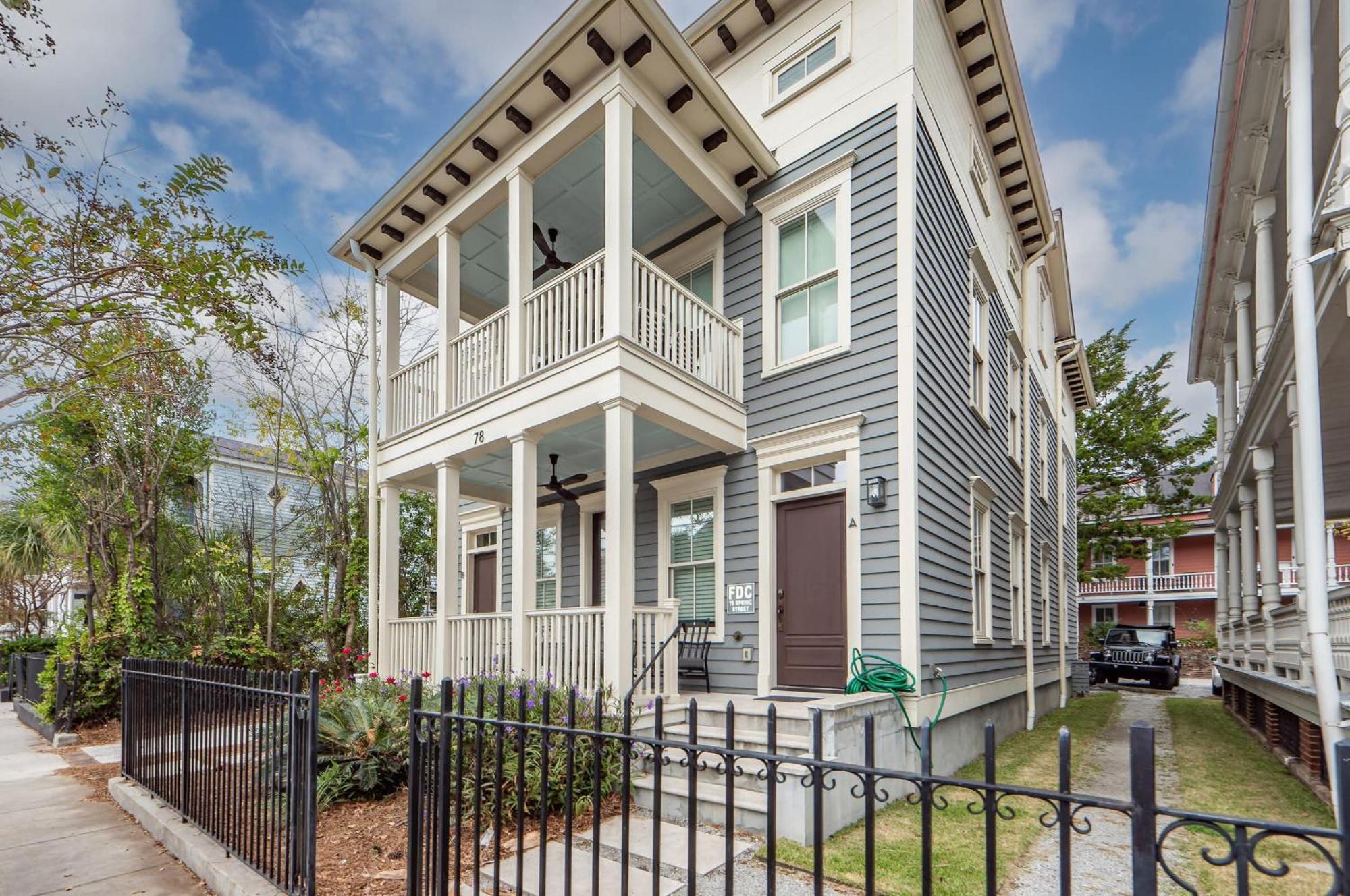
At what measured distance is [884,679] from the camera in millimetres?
6316

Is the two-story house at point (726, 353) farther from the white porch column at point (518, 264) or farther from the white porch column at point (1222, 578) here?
the white porch column at point (1222, 578)

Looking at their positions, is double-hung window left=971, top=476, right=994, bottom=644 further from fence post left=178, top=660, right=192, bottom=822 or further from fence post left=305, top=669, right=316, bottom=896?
fence post left=178, top=660, right=192, bottom=822

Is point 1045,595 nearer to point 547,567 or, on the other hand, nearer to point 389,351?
point 547,567

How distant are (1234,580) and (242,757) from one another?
13601mm

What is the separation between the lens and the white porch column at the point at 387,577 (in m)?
8.84

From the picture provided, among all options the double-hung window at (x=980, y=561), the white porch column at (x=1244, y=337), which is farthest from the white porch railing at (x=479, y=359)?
the white porch column at (x=1244, y=337)

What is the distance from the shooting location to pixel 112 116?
4.49 meters

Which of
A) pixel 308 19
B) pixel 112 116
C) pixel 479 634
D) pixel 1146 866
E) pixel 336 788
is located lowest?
pixel 336 788

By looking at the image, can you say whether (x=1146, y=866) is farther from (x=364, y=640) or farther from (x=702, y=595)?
(x=364, y=640)

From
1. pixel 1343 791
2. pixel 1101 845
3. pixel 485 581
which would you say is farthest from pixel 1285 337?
pixel 485 581

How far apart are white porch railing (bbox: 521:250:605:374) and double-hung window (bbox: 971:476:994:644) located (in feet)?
15.7

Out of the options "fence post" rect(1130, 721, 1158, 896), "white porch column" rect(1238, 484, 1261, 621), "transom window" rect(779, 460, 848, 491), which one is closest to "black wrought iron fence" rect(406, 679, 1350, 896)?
"fence post" rect(1130, 721, 1158, 896)

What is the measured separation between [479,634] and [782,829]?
13.1 ft

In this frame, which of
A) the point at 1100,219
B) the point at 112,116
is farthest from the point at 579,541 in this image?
the point at 1100,219
